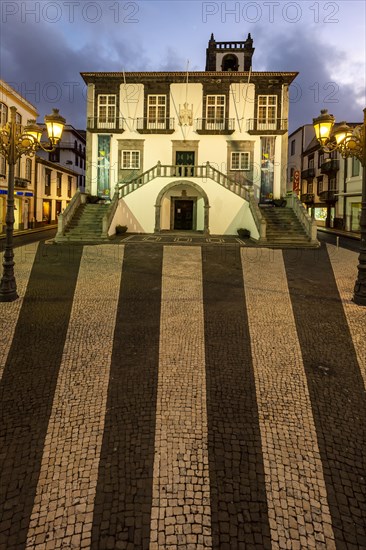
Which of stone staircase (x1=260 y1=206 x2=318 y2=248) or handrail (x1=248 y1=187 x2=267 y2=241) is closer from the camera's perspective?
stone staircase (x1=260 y1=206 x2=318 y2=248)

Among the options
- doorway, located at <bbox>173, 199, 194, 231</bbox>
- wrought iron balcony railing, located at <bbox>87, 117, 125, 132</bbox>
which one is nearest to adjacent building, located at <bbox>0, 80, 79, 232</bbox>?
wrought iron balcony railing, located at <bbox>87, 117, 125, 132</bbox>

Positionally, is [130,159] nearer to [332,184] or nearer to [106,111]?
[106,111]

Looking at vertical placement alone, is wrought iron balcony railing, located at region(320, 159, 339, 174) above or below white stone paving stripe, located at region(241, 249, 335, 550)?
above

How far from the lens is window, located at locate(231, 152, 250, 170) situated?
25094 millimetres

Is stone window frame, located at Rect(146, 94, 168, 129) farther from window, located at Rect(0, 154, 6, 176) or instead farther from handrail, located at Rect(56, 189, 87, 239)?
window, located at Rect(0, 154, 6, 176)

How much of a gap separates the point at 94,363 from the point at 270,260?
1005 centimetres

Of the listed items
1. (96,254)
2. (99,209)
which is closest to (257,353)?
(96,254)

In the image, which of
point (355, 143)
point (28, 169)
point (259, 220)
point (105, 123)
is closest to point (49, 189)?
point (28, 169)

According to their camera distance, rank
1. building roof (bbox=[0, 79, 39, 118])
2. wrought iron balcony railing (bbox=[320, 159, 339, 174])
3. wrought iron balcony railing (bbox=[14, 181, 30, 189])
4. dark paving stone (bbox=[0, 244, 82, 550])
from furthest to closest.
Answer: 1. wrought iron balcony railing (bbox=[320, 159, 339, 174])
2. wrought iron balcony railing (bbox=[14, 181, 30, 189])
3. building roof (bbox=[0, 79, 39, 118])
4. dark paving stone (bbox=[0, 244, 82, 550])

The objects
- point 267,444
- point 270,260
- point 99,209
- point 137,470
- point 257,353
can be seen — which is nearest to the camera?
point 137,470

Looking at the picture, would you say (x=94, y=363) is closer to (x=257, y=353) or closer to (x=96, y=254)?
(x=257, y=353)

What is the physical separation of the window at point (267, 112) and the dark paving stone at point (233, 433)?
64.8ft

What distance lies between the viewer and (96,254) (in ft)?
51.1

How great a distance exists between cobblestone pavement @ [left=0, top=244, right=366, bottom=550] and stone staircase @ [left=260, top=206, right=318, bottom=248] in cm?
933
